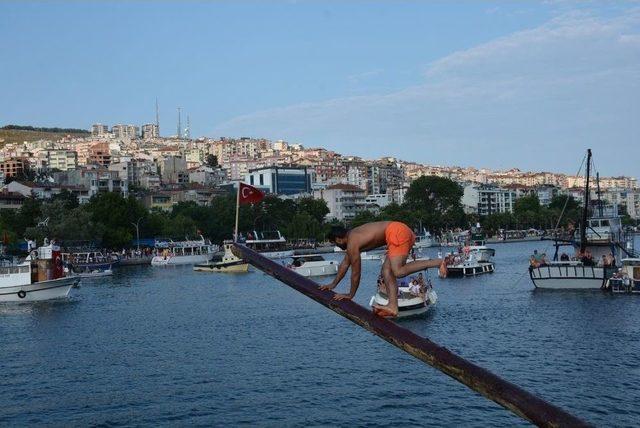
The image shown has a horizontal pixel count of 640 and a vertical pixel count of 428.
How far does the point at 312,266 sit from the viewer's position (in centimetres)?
6531

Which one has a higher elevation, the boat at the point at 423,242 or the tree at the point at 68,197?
the tree at the point at 68,197

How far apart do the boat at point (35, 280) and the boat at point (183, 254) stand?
47110mm

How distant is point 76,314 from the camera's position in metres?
43.4

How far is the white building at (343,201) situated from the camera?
173 meters

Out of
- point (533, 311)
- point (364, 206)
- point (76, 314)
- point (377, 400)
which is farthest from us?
point (364, 206)

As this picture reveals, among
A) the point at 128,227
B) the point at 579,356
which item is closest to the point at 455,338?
the point at 579,356

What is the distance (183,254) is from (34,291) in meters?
53.1

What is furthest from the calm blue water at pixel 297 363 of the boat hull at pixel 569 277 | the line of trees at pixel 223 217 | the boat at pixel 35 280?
the line of trees at pixel 223 217

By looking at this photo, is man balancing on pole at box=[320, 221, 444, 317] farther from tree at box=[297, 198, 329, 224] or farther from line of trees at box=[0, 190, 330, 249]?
tree at box=[297, 198, 329, 224]

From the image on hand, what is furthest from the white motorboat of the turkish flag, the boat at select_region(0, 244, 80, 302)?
the turkish flag

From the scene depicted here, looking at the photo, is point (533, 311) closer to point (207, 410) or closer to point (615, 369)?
point (615, 369)

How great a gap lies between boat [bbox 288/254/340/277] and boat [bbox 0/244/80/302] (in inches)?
752

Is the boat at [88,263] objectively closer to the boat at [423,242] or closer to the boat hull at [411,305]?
the boat hull at [411,305]

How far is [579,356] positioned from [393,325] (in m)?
20.3
